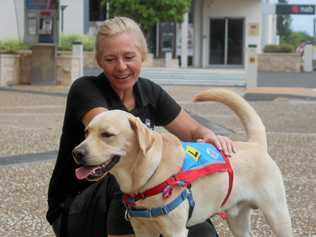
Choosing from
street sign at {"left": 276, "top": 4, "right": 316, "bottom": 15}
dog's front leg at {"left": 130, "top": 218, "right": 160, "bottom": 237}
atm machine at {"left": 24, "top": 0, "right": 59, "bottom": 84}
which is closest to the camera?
dog's front leg at {"left": 130, "top": 218, "right": 160, "bottom": 237}

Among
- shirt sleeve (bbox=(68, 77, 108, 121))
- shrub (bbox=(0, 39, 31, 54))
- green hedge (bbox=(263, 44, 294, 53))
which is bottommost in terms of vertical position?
shirt sleeve (bbox=(68, 77, 108, 121))

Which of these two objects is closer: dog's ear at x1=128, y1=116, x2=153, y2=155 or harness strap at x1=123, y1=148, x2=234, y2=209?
dog's ear at x1=128, y1=116, x2=153, y2=155

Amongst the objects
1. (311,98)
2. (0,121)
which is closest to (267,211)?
(0,121)

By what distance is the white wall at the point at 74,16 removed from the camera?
4069 centimetres

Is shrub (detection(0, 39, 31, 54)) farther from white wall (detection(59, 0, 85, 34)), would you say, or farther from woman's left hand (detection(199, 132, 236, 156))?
woman's left hand (detection(199, 132, 236, 156))

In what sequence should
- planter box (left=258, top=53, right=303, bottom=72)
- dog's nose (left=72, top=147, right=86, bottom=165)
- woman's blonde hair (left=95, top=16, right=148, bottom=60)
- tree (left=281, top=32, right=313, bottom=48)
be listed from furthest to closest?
tree (left=281, top=32, right=313, bottom=48)
planter box (left=258, top=53, right=303, bottom=72)
woman's blonde hair (left=95, top=16, right=148, bottom=60)
dog's nose (left=72, top=147, right=86, bottom=165)

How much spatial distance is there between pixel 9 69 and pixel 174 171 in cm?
1849

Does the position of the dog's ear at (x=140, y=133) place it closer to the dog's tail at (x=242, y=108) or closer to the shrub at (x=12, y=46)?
the dog's tail at (x=242, y=108)

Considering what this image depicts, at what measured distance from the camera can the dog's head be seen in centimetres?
298

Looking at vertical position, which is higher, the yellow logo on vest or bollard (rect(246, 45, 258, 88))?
bollard (rect(246, 45, 258, 88))

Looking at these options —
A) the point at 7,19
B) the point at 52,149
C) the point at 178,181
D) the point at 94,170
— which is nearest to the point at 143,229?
the point at 178,181

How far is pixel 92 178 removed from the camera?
3055mm

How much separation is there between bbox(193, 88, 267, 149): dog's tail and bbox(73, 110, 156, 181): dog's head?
3.19ft

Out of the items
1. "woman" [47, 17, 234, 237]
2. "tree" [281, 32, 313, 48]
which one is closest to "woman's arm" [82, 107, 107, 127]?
"woman" [47, 17, 234, 237]
